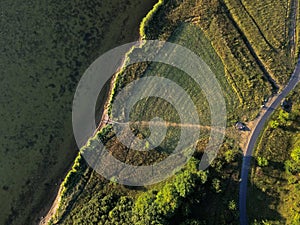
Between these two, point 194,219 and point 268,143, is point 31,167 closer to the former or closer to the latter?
point 194,219

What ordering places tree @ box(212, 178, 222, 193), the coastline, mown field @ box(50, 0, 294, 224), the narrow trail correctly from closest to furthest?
tree @ box(212, 178, 222, 193), mown field @ box(50, 0, 294, 224), the narrow trail, the coastline

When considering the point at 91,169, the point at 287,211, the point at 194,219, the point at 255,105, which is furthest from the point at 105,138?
the point at 287,211

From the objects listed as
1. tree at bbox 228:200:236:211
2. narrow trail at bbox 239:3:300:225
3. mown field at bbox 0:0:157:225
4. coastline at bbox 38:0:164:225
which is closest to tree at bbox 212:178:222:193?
tree at bbox 228:200:236:211

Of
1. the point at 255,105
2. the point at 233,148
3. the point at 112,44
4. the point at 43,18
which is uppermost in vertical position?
the point at 43,18

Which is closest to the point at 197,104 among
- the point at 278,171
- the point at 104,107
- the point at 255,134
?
the point at 255,134

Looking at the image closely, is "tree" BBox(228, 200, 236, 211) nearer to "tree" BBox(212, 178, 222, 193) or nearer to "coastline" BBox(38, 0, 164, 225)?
"tree" BBox(212, 178, 222, 193)

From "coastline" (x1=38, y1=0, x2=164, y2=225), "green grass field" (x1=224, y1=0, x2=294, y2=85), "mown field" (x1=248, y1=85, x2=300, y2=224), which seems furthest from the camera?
"coastline" (x1=38, y1=0, x2=164, y2=225)

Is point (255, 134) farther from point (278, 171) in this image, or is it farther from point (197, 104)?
point (197, 104)
